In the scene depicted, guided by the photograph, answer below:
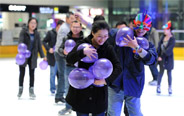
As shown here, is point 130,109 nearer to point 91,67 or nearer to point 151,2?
point 91,67

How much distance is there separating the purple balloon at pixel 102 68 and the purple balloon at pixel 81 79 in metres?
0.06

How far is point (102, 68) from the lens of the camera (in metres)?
2.71

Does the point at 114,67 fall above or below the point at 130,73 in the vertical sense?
above

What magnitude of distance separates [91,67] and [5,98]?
427 cm

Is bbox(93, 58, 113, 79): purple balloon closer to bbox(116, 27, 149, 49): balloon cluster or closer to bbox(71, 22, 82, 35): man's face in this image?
bbox(116, 27, 149, 49): balloon cluster

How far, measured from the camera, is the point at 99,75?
2.76m

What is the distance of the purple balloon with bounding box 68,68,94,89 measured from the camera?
107 inches

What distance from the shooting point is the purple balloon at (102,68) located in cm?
272

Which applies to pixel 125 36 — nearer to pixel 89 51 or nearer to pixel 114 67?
pixel 114 67

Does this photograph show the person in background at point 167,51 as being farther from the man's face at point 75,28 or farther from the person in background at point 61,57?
the man's face at point 75,28

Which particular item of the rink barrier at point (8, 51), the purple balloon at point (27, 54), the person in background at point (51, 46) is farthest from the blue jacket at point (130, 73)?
the rink barrier at point (8, 51)

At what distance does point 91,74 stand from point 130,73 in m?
0.75

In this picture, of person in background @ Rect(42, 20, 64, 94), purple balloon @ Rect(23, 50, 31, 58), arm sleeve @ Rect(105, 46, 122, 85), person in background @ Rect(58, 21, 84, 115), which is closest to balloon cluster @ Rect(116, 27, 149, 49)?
arm sleeve @ Rect(105, 46, 122, 85)

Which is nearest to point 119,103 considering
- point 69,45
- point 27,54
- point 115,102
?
point 115,102
